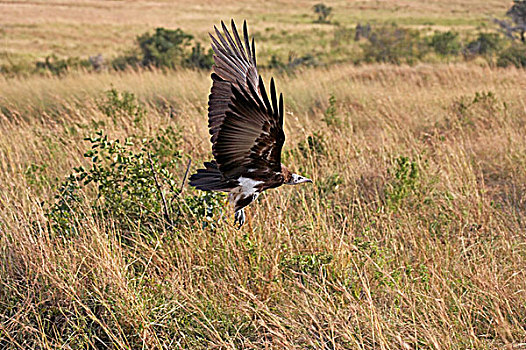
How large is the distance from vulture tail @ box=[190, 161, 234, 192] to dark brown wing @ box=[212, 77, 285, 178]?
0.08m

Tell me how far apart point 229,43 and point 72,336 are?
5.29 ft

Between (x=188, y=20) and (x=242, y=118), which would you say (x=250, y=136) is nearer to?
(x=242, y=118)

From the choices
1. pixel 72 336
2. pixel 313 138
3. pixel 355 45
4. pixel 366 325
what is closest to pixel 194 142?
pixel 313 138

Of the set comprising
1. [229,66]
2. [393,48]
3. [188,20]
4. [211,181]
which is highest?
[188,20]

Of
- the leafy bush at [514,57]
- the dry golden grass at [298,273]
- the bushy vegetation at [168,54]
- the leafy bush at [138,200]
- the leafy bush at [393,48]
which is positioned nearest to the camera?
the dry golden grass at [298,273]

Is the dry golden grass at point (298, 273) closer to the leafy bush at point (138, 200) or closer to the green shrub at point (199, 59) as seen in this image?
the leafy bush at point (138, 200)

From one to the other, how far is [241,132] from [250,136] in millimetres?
45

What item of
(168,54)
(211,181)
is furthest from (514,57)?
(211,181)

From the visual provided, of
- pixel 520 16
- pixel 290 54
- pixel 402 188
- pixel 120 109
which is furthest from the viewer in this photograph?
pixel 290 54

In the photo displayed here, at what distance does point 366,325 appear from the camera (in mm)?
2254

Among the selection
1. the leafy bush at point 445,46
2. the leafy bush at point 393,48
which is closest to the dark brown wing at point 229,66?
the leafy bush at point 393,48

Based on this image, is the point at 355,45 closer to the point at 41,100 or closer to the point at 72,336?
the point at 41,100

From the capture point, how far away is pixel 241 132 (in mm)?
2129

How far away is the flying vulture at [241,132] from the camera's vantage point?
2055 mm
